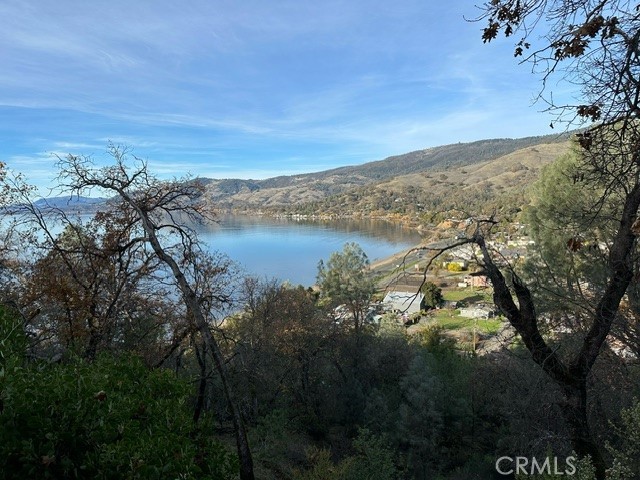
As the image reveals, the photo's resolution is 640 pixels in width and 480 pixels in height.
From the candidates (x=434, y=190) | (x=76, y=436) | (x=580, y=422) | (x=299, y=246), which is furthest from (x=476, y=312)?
(x=434, y=190)

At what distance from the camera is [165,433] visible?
2.68m

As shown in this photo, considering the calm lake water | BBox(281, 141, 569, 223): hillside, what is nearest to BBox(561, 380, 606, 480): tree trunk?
the calm lake water

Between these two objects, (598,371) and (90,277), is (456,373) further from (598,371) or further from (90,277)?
(90,277)

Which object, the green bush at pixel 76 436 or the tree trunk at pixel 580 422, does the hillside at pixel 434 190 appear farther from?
the green bush at pixel 76 436

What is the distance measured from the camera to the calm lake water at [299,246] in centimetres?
4756

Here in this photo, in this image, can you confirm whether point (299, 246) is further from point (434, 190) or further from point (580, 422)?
point (434, 190)

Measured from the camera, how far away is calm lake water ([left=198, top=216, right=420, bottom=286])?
4756 centimetres

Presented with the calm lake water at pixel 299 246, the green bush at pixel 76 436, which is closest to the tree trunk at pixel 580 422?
the green bush at pixel 76 436

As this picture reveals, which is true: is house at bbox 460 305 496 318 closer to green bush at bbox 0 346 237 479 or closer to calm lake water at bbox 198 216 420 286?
calm lake water at bbox 198 216 420 286

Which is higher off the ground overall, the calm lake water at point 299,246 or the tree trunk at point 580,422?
the tree trunk at point 580,422

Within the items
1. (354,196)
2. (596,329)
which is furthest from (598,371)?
(354,196)

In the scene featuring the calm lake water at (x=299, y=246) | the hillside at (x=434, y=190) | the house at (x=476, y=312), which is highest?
the hillside at (x=434, y=190)

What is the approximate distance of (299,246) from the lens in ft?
226

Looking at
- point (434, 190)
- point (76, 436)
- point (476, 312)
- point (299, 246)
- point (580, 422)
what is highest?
point (76, 436)
